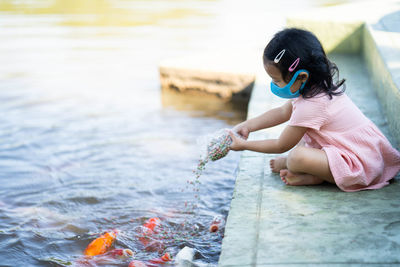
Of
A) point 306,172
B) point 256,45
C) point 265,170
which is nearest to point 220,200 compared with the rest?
point 265,170

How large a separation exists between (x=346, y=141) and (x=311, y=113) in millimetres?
254

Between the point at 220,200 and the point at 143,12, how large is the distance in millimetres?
11343

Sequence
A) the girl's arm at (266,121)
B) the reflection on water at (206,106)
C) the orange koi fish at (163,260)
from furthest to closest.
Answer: the reflection on water at (206,106) < the girl's arm at (266,121) < the orange koi fish at (163,260)

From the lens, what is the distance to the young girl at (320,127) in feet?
8.52

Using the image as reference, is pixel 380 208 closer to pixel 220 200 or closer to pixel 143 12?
pixel 220 200

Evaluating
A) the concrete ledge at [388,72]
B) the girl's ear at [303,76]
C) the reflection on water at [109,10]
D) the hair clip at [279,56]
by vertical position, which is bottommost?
the girl's ear at [303,76]

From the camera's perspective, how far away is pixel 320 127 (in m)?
2.73

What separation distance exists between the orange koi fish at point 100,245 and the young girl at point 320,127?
4.05ft

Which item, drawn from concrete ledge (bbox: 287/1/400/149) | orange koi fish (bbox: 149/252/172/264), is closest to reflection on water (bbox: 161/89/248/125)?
concrete ledge (bbox: 287/1/400/149)

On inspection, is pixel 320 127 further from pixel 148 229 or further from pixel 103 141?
pixel 103 141

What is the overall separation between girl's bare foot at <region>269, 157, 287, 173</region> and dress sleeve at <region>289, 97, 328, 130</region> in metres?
0.36

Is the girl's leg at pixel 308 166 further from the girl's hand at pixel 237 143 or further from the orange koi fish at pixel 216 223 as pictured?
the orange koi fish at pixel 216 223

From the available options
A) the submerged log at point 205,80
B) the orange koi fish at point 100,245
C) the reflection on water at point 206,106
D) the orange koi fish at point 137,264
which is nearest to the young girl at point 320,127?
the orange koi fish at point 137,264

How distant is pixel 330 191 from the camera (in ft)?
8.91
